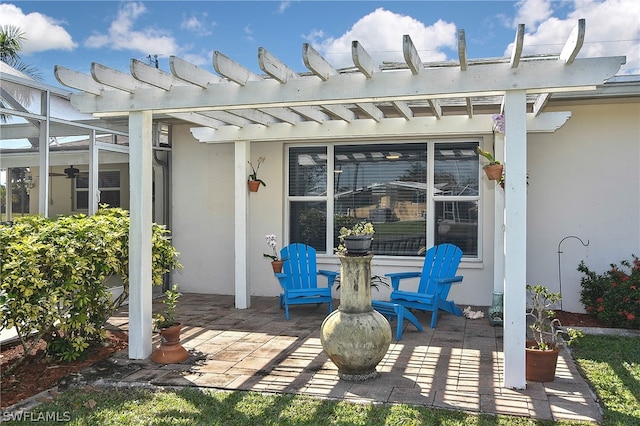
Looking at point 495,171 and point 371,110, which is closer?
point 495,171

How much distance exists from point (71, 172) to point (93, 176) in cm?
27

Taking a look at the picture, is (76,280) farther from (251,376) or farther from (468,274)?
(468,274)

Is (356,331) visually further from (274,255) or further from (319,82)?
(274,255)

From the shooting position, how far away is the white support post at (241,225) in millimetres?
6371

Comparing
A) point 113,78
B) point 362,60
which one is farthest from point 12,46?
point 362,60

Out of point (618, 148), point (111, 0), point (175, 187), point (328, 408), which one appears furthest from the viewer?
point (111, 0)

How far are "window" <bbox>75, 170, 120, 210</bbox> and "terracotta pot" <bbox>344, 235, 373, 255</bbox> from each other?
403cm

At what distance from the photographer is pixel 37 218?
449cm

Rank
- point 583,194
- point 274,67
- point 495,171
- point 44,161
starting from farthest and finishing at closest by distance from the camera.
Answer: point 583,194
point 44,161
point 495,171
point 274,67

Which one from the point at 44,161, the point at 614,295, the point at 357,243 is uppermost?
the point at 44,161

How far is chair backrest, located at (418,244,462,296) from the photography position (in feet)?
18.6

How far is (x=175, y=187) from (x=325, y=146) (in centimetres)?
244

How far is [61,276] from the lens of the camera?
3879mm

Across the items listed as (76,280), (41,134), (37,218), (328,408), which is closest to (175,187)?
(41,134)
